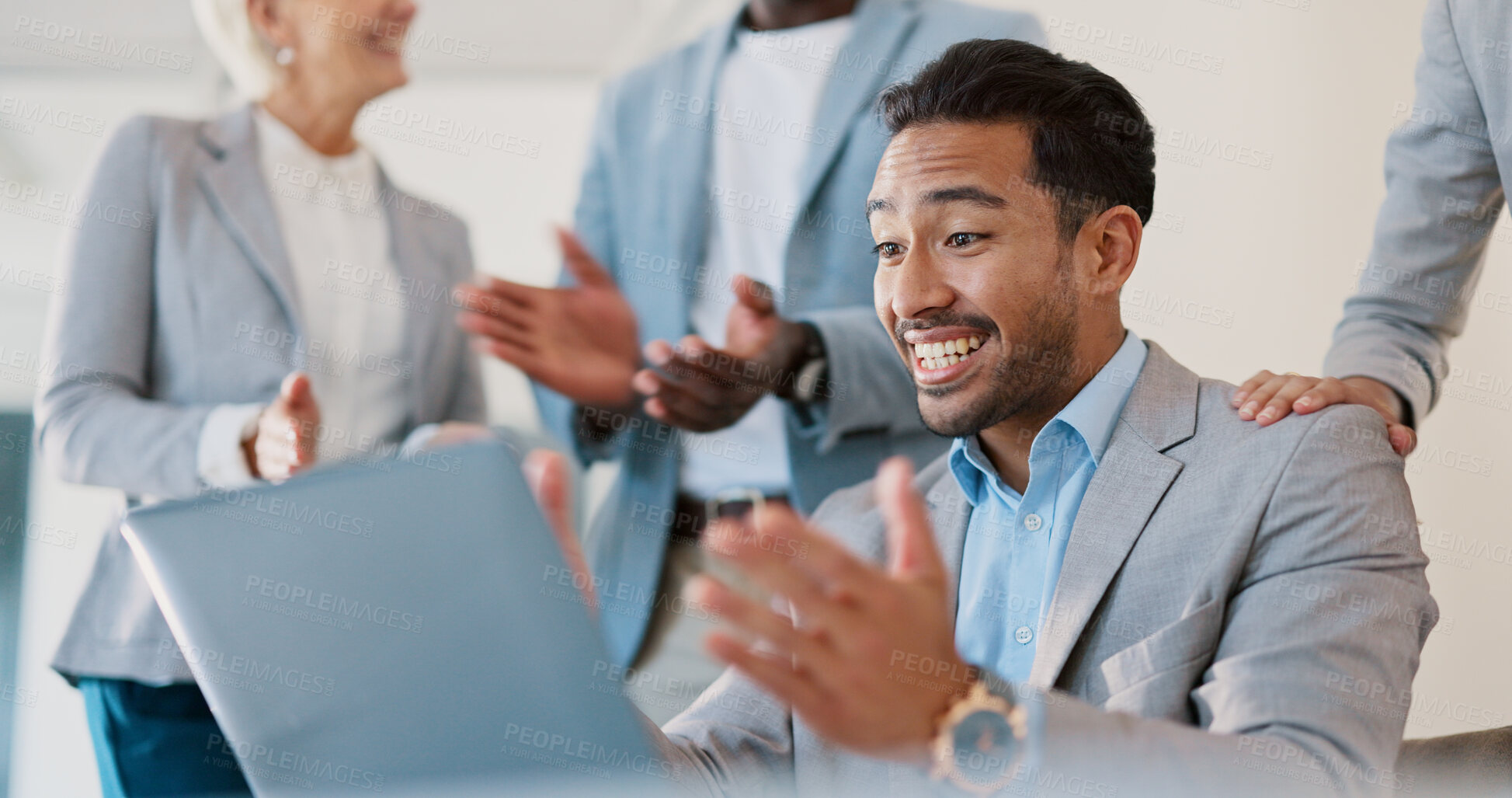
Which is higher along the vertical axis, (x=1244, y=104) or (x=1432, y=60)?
(x=1432, y=60)

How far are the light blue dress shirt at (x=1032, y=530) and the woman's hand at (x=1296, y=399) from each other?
133 mm

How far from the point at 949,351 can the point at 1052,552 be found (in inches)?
10.7

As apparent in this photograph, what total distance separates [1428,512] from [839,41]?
5.37 feet

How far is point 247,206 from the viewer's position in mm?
1975

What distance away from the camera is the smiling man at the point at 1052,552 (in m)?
0.81

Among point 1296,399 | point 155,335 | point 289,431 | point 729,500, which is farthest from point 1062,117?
point 155,335

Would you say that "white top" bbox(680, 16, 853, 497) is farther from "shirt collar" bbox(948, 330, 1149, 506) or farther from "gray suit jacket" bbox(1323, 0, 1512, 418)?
"gray suit jacket" bbox(1323, 0, 1512, 418)

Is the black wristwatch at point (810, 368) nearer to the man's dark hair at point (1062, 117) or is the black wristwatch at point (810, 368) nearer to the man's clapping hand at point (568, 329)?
the man's clapping hand at point (568, 329)

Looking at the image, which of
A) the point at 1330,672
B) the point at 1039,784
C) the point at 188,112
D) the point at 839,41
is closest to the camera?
the point at 1039,784

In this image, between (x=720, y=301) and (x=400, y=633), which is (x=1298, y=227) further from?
(x=400, y=633)

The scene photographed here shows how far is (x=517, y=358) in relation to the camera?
1886 millimetres

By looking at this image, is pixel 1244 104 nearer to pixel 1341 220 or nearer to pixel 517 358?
pixel 1341 220

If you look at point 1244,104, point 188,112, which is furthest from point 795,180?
point 188,112

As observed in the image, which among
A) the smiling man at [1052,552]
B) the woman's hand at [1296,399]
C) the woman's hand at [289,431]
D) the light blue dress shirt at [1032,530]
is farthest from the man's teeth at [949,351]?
the woman's hand at [289,431]
